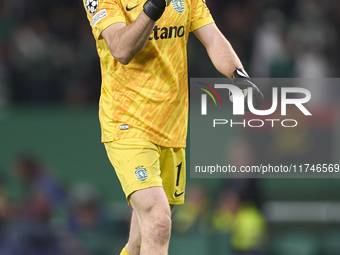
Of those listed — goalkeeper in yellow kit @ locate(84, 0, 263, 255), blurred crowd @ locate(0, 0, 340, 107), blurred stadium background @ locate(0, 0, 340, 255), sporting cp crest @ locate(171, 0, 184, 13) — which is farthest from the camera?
blurred crowd @ locate(0, 0, 340, 107)

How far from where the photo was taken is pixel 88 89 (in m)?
9.73

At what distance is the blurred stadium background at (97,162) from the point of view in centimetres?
862

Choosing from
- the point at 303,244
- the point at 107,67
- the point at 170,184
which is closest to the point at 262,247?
the point at 303,244

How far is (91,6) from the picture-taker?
422cm

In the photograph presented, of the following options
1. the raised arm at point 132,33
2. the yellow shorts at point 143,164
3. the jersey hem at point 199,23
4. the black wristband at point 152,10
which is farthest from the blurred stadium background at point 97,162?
the black wristband at point 152,10

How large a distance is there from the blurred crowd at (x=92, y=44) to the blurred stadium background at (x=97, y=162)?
0.7 inches

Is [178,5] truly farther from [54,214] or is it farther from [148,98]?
[54,214]

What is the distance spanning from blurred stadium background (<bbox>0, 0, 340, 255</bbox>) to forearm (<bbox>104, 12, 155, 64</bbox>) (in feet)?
15.4

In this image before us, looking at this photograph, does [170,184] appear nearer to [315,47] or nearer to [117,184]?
[117,184]

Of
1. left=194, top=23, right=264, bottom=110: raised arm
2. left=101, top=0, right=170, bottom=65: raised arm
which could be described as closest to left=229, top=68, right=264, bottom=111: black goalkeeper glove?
left=194, top=23, right=264, bottom=110: raised arm

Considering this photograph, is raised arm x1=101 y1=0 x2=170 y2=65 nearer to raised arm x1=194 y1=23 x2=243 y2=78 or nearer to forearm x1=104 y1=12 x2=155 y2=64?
forearm x1=104 y1=12 x2=155 y2=64

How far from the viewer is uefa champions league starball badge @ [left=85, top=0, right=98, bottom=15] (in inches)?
165

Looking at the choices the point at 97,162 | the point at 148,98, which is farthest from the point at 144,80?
the point at 97,162

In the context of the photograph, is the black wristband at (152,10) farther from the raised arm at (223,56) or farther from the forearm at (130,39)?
the raised arm at (223,56)
